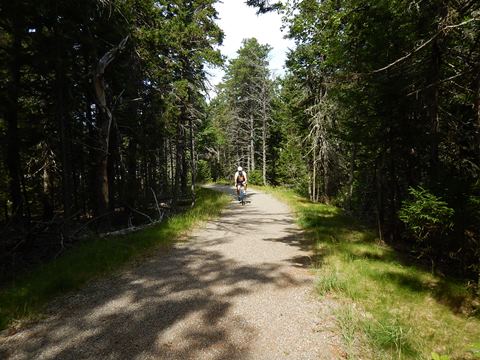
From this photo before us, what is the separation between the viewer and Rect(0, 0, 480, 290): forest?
637cm

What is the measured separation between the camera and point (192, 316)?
429 cm

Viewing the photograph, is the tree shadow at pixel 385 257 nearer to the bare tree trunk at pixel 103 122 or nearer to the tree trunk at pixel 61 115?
the bare tree trunk at pixel 103 122

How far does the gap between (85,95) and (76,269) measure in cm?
1043

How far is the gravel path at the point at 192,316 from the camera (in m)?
3.55

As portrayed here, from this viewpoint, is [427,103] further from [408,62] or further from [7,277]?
[7,277]

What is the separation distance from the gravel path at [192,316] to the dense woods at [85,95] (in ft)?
14.5

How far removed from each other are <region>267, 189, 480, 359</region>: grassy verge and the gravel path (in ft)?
1.16

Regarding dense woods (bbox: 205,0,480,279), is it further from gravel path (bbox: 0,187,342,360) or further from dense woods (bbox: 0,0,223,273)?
dense woods (bbox: 0,0,223,273)

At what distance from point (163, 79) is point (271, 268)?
11.3 m

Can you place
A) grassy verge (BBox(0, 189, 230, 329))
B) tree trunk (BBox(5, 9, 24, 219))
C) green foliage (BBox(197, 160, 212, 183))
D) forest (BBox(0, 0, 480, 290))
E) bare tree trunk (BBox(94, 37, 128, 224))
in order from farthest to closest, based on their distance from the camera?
green foliage (BBox(197, 160, 212, 183))
tree trunk (BBox(5, 9, 24, 219))
bare tree trunk (BBox(94, 37, 128, 224))
forest (BBox(0, 0, 480, 290))
grassy verge (BBox(0, 189, 230, 329))

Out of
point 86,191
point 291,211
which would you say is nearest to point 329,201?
point 291,211

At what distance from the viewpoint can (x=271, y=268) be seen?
6.32m

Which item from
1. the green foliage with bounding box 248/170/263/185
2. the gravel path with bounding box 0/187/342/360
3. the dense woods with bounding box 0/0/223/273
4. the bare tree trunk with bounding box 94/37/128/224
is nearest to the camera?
the gravel path with bounding box 0/187/342/360

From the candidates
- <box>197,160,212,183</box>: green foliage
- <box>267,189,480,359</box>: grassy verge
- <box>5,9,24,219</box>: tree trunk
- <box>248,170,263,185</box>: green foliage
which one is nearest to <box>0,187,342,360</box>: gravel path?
<box>267,189,480,359</box>: grassy verge
